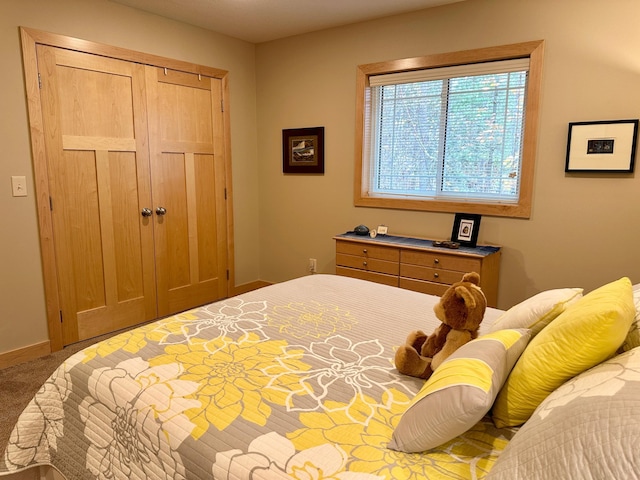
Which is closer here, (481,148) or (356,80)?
(481,148)

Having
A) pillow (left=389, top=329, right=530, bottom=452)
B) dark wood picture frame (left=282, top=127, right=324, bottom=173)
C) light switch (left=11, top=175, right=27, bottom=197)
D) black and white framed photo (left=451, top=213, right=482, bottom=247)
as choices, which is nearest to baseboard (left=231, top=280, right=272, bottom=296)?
dark wood picture frame (left=282, top=127, right=324, bottom=173)

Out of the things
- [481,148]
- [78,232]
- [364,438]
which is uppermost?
[481,148]

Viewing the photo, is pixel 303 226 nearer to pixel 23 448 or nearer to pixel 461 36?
pixel 461 36

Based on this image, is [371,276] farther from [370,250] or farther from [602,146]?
[602,146]

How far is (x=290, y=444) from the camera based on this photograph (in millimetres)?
1101

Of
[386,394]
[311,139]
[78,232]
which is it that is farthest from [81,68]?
[386,394]

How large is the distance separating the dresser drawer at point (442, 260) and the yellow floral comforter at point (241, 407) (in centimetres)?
108

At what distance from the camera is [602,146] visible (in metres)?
2.77

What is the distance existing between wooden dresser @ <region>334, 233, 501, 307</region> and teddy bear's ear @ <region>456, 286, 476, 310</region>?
166 centimetres

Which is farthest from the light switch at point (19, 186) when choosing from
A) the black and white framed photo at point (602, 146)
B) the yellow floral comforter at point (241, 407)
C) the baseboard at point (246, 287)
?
the black and white framed photo at point (602, 146)

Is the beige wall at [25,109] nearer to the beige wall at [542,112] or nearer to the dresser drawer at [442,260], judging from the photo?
the beige wall at [542,112]

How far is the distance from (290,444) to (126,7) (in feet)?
11.6

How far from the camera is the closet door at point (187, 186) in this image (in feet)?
12.1

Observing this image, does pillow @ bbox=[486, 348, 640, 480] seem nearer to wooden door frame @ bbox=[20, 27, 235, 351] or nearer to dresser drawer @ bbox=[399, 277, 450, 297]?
dresser drawer @ bbox=[399, 277, 450, 297]
